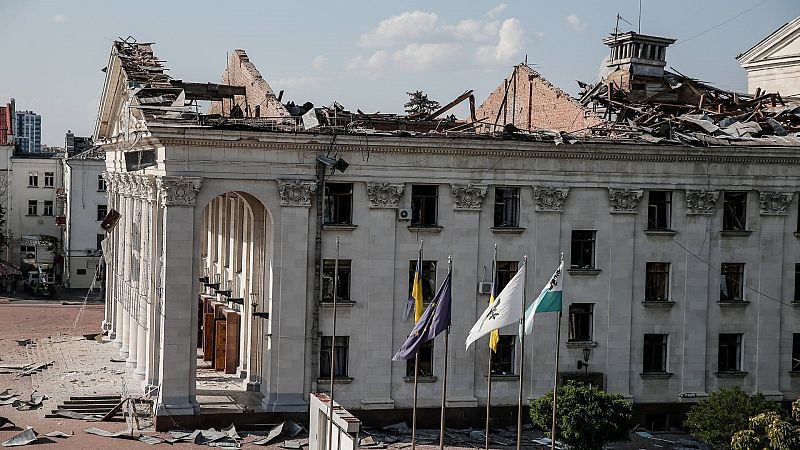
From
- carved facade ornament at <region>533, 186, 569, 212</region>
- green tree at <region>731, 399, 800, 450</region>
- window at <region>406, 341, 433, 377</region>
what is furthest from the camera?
carved facade ornament at <region>533, 186, 569, 212</region>

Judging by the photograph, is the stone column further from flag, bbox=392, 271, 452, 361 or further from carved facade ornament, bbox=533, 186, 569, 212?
carved facade ornament, bbox=533, 186, 569, 212

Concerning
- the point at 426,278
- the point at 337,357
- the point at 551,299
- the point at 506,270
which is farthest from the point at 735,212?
the point at 337,357

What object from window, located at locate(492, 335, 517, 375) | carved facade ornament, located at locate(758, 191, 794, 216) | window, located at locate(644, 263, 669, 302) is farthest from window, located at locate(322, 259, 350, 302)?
carved facade ornament, located at locate(758, 191, 794, 216)

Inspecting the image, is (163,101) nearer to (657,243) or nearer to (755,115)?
(657,243)

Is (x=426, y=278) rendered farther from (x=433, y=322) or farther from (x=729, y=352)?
(x=729, y=352)

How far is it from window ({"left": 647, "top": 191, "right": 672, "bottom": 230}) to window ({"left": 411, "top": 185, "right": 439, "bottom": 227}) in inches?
336

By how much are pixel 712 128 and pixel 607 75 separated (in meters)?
10.7

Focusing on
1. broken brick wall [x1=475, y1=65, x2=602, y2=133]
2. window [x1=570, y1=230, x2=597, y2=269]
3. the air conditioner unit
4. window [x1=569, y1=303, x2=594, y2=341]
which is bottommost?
window [x1=569, y1=303, x2=594, y2=341]

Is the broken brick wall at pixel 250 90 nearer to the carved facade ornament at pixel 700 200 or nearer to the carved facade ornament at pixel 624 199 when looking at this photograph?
the carved facade ornament at pixel 624 199

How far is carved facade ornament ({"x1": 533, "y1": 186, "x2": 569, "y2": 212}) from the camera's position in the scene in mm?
44094

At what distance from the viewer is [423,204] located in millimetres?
43594

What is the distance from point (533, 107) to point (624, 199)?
11593 mm

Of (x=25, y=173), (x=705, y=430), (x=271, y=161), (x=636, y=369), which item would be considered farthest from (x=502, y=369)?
(x=25, y=173)

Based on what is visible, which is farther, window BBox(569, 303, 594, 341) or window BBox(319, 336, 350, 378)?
window BBox(569, 303, 594, 341)
